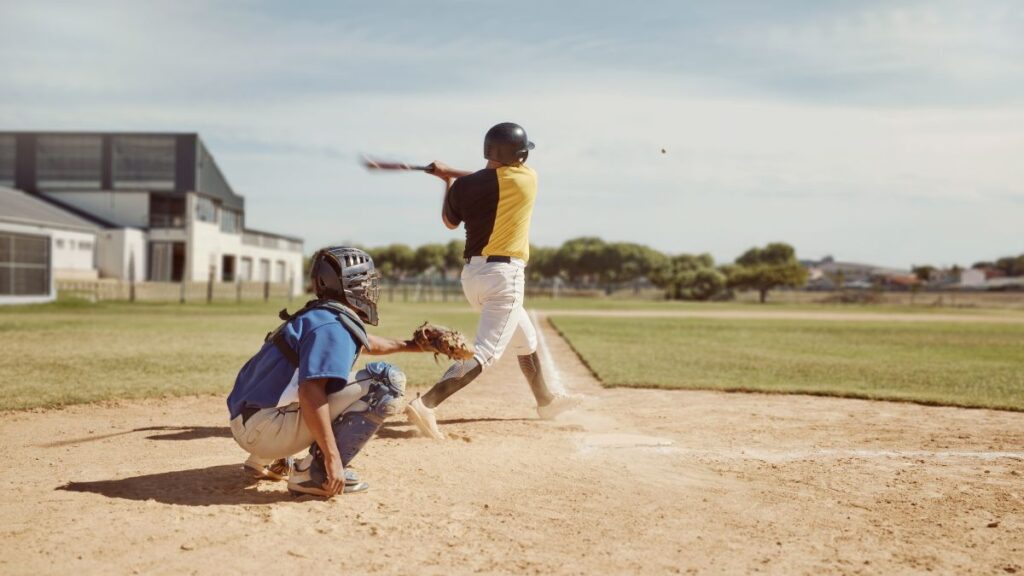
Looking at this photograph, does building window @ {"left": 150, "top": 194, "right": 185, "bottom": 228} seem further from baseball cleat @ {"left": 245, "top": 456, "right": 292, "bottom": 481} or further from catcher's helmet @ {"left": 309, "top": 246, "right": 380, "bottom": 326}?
catcher's helmet @ {"left": 309, "top": 246, "right": 380, "bottom": 326}

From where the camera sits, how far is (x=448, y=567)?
Answer: 3465 mm

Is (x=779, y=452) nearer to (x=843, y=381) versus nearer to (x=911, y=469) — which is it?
(x=911, y=469)

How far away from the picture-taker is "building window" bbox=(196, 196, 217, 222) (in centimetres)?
5738

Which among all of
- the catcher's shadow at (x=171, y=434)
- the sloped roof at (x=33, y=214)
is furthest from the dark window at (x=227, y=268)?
the catcher's shadow at (x=171, y=434)

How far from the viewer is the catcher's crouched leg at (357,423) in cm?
440

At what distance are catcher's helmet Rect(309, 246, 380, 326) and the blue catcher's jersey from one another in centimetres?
16

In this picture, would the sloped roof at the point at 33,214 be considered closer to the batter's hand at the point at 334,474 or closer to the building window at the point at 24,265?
the building window at the point at 24,265

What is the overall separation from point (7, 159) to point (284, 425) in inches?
2545

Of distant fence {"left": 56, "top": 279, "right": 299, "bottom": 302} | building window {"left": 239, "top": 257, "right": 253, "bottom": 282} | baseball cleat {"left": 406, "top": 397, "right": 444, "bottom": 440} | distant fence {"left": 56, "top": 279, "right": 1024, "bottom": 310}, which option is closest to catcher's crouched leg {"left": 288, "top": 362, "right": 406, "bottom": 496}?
baseball cleat {"left": 406, "top": 397, "right": 444, "bottom": 440}

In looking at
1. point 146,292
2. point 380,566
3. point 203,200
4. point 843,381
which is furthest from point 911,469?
point 203,200

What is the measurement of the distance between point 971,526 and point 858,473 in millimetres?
1213

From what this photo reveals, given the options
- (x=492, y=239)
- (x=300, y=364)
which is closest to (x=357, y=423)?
(x=300, y=364)

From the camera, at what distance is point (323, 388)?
4145mm

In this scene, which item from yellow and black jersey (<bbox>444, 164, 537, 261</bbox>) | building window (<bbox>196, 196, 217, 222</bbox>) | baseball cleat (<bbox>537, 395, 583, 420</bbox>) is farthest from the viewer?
building window (<bbox>196, 196, 217, 222</bbox>)
